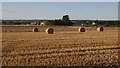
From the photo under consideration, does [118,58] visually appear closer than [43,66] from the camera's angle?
No

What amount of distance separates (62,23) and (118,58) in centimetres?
7599

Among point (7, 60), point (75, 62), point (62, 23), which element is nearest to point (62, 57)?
point (75, 62)

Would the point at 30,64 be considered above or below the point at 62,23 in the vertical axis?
above

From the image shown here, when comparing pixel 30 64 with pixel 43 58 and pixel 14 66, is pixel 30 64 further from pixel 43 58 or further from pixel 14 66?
pixel 43 58

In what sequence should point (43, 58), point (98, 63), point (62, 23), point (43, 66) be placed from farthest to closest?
point (62, 23)
point (43, 58)
point (98, 63)
point (43, 66)

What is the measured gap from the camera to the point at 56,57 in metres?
12.6

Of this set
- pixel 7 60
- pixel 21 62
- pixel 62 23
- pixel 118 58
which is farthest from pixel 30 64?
pixel 62 23

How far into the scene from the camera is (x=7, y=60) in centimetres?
1178

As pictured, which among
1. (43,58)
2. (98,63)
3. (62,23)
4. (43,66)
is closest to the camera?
(43,66)

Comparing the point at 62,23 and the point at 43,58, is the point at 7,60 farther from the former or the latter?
the point at 62,23

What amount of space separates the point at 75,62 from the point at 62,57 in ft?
4.72

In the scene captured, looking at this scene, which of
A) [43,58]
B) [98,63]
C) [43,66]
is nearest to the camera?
[43,66]

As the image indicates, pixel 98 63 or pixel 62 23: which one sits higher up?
pixel 98 63

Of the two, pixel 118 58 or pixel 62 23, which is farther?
pixel 62 23
